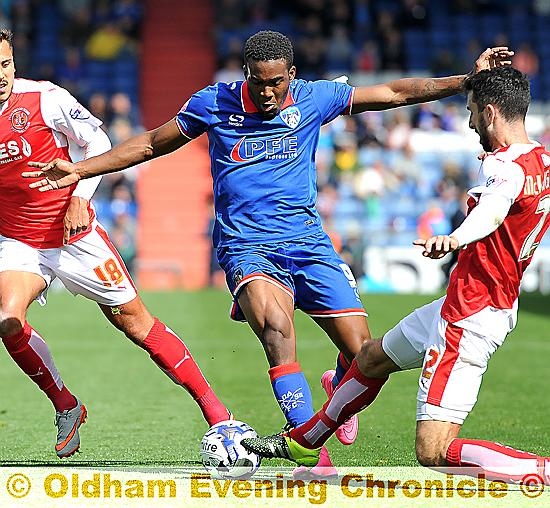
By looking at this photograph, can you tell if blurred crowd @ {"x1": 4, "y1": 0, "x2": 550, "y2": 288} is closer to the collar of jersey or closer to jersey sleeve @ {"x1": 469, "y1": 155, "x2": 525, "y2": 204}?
the collar of jersey

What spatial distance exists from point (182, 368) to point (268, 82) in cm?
187

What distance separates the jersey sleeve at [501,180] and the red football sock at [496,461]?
1.16 metres

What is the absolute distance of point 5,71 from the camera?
23.0 ft

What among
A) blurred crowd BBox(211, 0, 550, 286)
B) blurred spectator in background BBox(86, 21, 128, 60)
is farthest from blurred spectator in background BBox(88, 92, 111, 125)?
blurred crowd BBox(211, 0, 550, 286)

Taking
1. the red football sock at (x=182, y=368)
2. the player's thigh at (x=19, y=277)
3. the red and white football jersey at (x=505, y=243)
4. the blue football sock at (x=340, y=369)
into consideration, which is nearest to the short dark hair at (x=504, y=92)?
the red and white football jersey at (x=505, y=243)

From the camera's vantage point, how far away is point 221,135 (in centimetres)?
677

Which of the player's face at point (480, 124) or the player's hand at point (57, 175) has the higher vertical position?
the player's face at point (480, 124)

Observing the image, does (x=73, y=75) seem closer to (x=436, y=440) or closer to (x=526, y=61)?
(x=526, y=61)

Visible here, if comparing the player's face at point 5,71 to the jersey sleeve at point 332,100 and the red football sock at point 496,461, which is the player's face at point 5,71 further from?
the red football sock at point 496,461

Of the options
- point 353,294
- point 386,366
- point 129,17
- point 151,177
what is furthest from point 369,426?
point 129,17

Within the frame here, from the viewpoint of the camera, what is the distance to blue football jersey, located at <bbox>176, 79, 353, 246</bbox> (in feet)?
22.2

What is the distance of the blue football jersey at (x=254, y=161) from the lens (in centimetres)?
675

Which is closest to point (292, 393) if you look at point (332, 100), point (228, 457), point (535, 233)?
point (228, 457)

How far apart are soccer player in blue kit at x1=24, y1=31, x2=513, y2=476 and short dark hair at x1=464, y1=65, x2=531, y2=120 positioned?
1.05m
